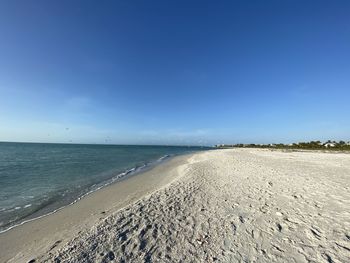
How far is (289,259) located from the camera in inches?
167

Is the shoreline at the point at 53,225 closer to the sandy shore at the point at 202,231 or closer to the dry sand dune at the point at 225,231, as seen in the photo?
the sandy shore at the point at 202,231

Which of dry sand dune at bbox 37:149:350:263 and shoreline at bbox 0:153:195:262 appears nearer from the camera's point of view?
dry sand dune at bbox 37:149:350:263

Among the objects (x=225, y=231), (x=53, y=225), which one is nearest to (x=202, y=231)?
(x=225, y=231)

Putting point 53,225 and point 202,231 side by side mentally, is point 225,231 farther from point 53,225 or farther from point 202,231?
point 53,225

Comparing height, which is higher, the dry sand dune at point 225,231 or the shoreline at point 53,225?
the dry sand dune at point 225,231

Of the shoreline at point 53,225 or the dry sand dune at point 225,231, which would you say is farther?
the shoreline at point 53,225

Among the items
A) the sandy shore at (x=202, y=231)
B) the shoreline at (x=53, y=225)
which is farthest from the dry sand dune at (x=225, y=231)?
the shoreline at (x=53, y=225)

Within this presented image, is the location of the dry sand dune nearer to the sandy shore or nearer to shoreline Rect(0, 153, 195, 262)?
the sandy shore

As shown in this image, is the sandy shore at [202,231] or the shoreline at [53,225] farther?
the shoreline at [53,225]

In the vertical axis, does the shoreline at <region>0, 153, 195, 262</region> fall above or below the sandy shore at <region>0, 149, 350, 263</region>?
below

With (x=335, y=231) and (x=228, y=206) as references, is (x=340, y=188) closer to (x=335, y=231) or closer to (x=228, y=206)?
(x=335, y=231)

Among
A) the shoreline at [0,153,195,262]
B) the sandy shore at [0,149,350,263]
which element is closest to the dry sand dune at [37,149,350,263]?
the sandy shore at [0,149,350,263]

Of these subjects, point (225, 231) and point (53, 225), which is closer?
point (225, 231)

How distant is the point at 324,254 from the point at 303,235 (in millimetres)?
854
